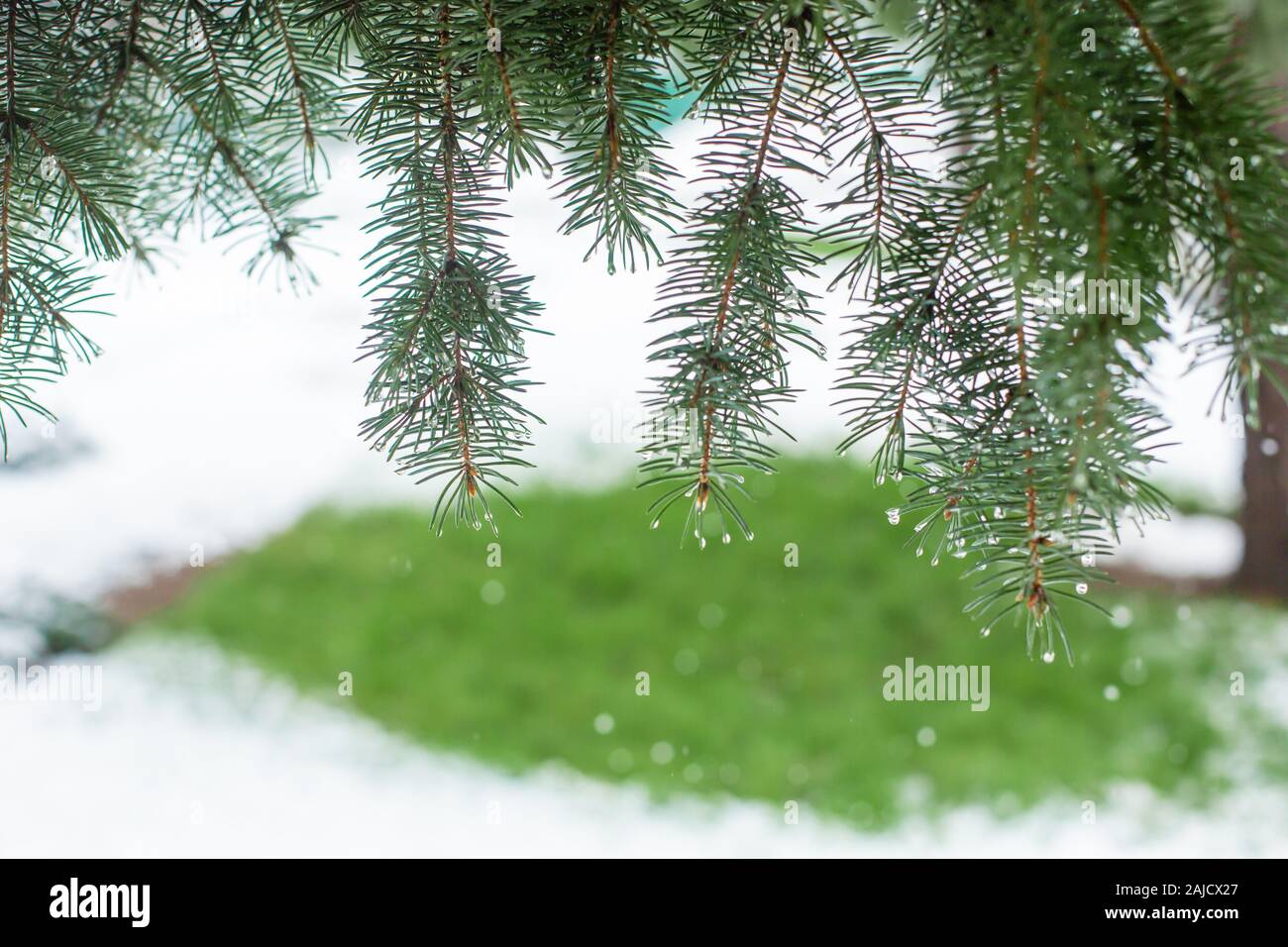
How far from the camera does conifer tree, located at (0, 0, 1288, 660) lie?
1.13ft

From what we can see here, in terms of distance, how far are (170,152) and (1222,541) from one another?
1.91 m

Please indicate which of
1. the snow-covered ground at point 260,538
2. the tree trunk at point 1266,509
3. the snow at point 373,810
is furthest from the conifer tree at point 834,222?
the tree trunk at point 1266,509

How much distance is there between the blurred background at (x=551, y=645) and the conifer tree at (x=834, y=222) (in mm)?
745

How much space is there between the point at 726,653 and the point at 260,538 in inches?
37.0

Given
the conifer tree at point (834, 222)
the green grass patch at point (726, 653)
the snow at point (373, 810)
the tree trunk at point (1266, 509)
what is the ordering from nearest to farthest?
the conifer tree at point (834, 222), the snow at point (373, 810), the green grass patch at point (726, 653), the tree trunk at point (1266, 509)

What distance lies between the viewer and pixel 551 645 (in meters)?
1.62

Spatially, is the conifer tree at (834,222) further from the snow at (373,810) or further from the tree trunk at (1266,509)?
the tree trunk at (1266,509)

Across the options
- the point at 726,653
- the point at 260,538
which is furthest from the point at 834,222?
the point at 260,538

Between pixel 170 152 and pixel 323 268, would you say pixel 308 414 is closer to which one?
pixel 323 268

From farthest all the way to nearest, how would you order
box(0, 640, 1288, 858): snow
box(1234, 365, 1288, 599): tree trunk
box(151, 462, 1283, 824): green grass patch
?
box(1234, 365, 1288, 599): tree trunk < box(151, 462, 1283, 824): green grass patch < box(0, 640, 1288, 858): snow

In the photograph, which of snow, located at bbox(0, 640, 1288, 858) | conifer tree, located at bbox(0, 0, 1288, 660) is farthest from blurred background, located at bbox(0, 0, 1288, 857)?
conifer tree, located at bbox(0, 0, 1288, 660)

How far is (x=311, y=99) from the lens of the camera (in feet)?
1.89

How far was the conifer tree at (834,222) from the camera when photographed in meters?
0.34

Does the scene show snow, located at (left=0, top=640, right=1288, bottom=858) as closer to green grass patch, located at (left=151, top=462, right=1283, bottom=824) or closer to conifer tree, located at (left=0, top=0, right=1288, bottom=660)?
green grass patch, located at (left=151, top=462, right=1283, bottom=824)
